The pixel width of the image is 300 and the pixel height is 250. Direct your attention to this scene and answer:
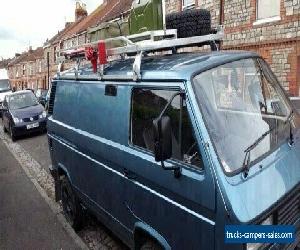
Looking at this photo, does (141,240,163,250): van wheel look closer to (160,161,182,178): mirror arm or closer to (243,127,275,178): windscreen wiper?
(160,161,182,178): mirror arm

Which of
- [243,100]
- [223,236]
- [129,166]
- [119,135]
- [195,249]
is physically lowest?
[195,249]

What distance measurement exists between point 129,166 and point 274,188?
1.60 metres

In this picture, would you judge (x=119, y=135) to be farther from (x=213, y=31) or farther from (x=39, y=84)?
(x=39, y=84)

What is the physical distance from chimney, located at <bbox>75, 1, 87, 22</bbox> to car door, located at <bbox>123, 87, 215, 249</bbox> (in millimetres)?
42718

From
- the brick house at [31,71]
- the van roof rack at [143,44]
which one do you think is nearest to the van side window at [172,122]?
the van roof rack at [143,44]

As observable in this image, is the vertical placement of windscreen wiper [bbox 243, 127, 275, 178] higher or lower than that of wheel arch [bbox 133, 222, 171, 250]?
Result: higher

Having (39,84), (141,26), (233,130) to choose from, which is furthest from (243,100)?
(39,84)

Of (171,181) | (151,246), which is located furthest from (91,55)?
(151,246)

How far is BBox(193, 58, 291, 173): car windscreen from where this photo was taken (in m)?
3.25

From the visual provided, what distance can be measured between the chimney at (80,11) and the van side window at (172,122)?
42.6m

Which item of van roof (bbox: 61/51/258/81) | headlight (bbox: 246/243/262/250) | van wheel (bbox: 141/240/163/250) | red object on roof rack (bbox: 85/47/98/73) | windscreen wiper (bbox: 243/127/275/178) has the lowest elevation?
van wheel (bbox: 141/240/163/250)

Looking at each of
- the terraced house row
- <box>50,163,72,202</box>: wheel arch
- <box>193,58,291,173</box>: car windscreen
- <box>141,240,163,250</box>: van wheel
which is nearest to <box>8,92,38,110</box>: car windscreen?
the terraced house row

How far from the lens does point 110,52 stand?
4852mm

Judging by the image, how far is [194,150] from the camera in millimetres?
3340
